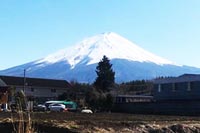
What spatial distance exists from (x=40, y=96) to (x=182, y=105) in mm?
52125

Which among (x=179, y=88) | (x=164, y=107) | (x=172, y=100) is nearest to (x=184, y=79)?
(x=179, y=88)

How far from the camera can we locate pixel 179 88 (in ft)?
248

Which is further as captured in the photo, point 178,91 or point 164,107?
point 178,91

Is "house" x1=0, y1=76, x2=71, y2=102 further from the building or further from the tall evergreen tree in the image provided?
the building

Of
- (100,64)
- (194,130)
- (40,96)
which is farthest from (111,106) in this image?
(194,130)

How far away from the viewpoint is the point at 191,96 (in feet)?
Answer: 234

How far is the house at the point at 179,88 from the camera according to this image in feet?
234

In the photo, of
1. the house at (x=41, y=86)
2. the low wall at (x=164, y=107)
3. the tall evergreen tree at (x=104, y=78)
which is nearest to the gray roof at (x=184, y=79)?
the low wall at (x=164, y=107)

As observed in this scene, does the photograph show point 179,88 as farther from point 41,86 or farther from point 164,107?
point 41,86

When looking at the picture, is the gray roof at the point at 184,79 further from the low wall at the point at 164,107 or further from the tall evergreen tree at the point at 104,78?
the tall evergreen tree at the point at 104,78

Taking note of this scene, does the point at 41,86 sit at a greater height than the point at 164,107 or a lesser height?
greater

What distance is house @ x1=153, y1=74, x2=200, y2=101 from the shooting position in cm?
7122

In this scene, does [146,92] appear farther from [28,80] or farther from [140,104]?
[140,104]

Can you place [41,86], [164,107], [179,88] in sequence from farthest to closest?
[41,86]
[179,88]
[164,107]
